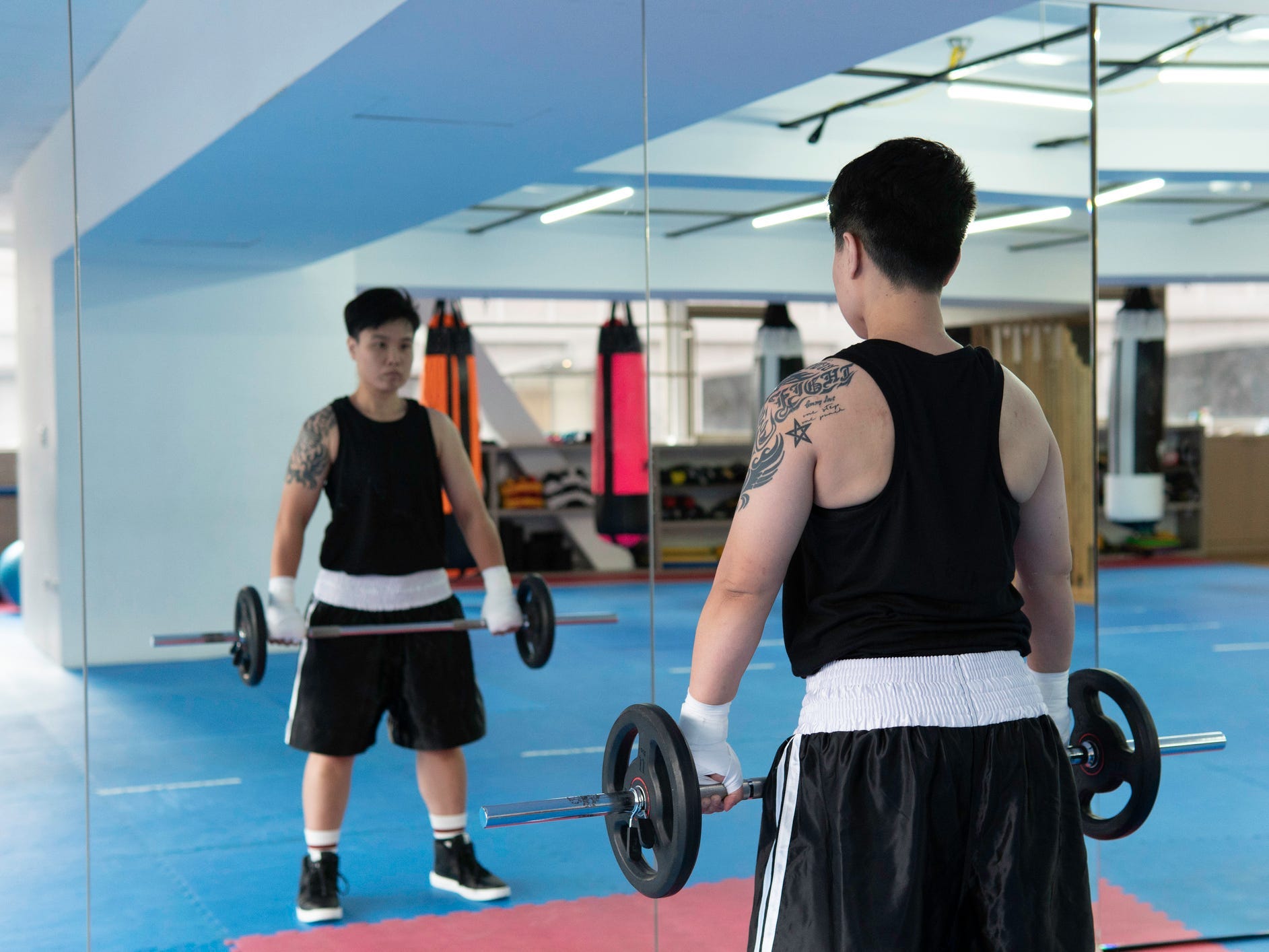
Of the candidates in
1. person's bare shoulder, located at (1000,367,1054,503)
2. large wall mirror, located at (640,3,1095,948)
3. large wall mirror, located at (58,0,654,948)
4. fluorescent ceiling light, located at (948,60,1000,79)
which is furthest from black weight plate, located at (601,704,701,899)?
fluorescent ceiling light, located at (948,60,1000,79)

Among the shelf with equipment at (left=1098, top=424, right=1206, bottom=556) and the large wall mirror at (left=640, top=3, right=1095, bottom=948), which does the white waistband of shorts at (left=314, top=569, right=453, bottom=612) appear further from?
the shelf with equipment at (left=1098, top=424, right=1206, bottom=556)

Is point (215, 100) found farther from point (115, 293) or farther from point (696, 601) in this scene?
point (696, 601)

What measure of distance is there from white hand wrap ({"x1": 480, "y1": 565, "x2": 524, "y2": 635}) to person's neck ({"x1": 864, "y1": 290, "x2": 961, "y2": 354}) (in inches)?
63.7

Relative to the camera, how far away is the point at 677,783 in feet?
4.41

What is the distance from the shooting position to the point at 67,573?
245cm

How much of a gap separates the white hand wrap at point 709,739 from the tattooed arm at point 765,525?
2cm

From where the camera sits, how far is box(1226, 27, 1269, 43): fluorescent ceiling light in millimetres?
2822

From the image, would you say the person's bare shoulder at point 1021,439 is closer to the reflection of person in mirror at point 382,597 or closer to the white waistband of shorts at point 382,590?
the reflection of person in mirror at point 382,597

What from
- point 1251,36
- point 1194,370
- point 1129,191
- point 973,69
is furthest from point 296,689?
point 1194,370

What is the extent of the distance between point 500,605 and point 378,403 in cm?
57

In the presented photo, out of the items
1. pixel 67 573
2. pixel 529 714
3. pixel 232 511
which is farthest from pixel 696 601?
pixel 67 573

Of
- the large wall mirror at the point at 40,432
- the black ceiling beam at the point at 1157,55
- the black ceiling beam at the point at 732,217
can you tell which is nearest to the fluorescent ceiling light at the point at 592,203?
the black ceiling beam at the point at 732,217

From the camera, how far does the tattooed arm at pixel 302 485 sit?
8.51ft

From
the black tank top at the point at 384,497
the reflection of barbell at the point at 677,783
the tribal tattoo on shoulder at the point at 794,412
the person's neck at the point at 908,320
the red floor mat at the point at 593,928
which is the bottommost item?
the red floor mat at the point at 593,928
